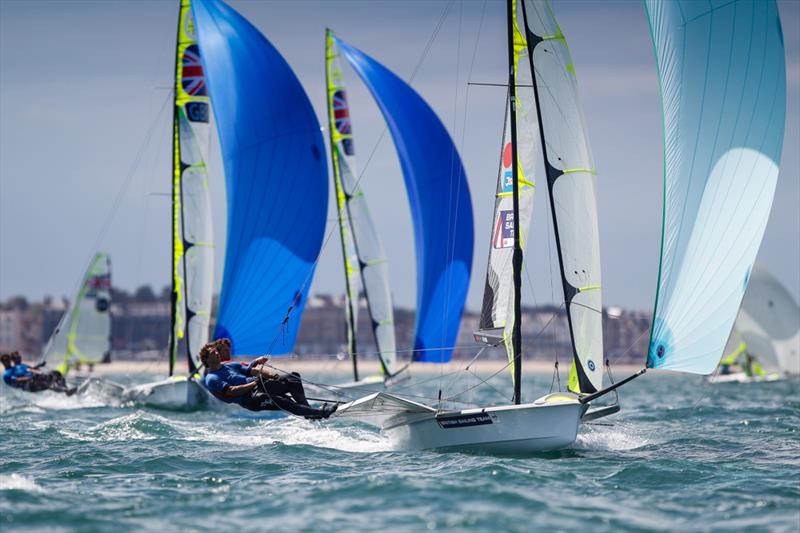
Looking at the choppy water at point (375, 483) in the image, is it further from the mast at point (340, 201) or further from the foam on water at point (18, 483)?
the mast at point (340, 201)

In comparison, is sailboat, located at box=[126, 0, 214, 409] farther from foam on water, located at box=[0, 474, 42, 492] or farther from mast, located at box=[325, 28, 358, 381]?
foam on water, located at box=[0, 474, 42, 492]

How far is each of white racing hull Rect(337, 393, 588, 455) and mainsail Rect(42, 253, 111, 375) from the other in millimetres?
23202

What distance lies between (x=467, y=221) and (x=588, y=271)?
8.34 meters

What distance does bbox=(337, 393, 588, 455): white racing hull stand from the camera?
409 inches

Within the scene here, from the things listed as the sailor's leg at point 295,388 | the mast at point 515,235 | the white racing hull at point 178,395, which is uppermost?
the mast at point 515,235

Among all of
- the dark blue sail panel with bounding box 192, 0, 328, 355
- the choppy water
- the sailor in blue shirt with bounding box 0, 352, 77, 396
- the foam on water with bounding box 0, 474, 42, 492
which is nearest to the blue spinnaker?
the choppy water

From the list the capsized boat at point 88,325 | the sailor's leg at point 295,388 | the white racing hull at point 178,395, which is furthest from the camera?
the capsized boat at point 88,325

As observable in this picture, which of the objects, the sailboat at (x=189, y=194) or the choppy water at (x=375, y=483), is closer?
the choppy water at (x=375, y=483)

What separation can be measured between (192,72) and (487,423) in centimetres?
1128

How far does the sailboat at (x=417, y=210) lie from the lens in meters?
18.7

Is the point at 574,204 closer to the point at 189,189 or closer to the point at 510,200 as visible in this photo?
the point at 510,200

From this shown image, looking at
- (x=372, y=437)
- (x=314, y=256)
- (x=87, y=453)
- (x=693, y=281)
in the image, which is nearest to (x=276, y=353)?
(x=314, y=256)

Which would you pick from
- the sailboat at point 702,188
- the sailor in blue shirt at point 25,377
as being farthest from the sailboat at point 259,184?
the sailboat at point 702,188

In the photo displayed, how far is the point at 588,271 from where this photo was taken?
445 inches
